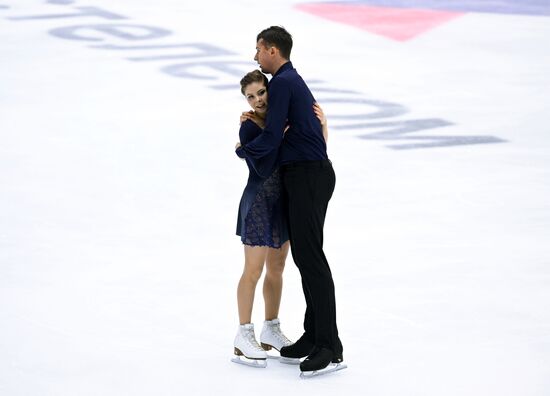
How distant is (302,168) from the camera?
16.9ft

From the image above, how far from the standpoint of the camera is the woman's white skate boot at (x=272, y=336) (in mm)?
5535

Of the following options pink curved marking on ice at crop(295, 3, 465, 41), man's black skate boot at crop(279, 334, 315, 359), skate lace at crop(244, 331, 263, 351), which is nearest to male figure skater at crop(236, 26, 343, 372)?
man's black skate boot at crop(279, 334, 315, 359)

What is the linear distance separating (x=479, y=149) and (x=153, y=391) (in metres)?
5.02

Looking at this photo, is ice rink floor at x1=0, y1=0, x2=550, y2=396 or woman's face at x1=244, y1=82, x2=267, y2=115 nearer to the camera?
woman's face at x1=244, y1=82, x2=267, y2=115

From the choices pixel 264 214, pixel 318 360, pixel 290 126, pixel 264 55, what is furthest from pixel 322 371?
pixel 264 55

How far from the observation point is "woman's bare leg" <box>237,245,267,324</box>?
5312 millimetres

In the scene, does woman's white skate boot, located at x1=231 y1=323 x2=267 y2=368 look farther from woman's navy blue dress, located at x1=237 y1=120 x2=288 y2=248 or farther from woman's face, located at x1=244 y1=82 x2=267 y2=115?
woman's face, located at x1=244 y1=82 x2=267 y2=115

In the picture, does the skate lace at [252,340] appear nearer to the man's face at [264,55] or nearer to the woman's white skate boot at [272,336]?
the woman's white skate boot at [272,336]

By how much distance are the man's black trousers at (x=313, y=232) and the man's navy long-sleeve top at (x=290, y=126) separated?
0.17 feet

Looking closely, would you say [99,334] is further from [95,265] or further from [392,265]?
[392,265]

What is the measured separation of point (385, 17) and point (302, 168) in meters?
9.69

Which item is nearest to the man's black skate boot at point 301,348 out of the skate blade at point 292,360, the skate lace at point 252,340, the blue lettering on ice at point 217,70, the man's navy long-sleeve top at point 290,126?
the skate blade at point 292,360

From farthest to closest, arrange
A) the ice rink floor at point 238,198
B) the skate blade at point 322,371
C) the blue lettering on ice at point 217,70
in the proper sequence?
the blue lettering on ice at point 217,70
the ice rink floor at point 238,198
the skate blade at point 322,371

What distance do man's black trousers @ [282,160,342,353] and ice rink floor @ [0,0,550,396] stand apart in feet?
0.82
